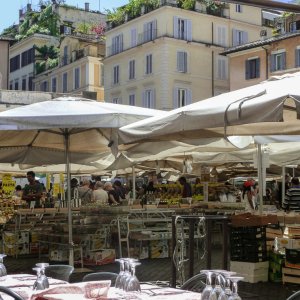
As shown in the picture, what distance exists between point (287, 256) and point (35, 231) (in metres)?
5.55

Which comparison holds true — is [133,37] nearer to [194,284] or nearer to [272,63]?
[272,63]

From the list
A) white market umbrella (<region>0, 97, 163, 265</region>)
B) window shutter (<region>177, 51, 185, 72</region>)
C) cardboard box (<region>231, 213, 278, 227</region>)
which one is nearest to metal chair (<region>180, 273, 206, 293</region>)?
white market umbrella (<region>0, 97, 163, 265</region>)

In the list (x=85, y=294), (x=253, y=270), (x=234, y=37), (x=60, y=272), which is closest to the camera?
(x=85, y=294)

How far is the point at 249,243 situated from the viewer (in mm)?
9406

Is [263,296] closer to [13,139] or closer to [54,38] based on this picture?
[13,139]

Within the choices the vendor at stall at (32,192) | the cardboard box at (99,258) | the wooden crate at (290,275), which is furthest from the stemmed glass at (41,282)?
the vendor at stall at (32,192)

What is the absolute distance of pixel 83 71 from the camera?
58812 mm

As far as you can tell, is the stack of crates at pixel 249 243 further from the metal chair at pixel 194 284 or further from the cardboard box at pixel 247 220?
the metal chair at pixel 194 284

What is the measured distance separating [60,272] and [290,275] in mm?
4823

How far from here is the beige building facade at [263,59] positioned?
4325 centimetres

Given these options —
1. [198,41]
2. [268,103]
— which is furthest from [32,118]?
[198,41]

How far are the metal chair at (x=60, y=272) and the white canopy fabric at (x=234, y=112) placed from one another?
229 cm

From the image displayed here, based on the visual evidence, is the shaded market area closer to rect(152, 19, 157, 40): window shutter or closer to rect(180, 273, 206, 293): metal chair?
rect(180, 273, 206, 293): metal chair

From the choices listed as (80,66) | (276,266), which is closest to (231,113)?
(276,266)
